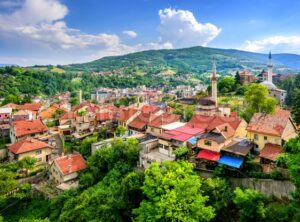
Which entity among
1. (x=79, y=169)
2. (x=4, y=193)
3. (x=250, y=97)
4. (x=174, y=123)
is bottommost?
(x=4, y=193)

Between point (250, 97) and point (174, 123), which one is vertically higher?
point (250, 97)

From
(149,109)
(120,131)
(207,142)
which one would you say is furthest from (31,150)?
(207,142)

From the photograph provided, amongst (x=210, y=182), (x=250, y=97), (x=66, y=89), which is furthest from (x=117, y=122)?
(x=66, y=89)

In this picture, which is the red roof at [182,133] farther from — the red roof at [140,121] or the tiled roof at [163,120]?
the red roof at [140,121]

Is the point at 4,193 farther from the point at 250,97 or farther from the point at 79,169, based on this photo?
the point at 250,97

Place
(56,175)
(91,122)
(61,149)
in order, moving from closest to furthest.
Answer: (56,175) → (61,149) → (91,122)

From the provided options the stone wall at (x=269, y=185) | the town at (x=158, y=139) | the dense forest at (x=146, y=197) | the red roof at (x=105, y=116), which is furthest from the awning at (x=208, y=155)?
the red roof at (x=105, y=116)
